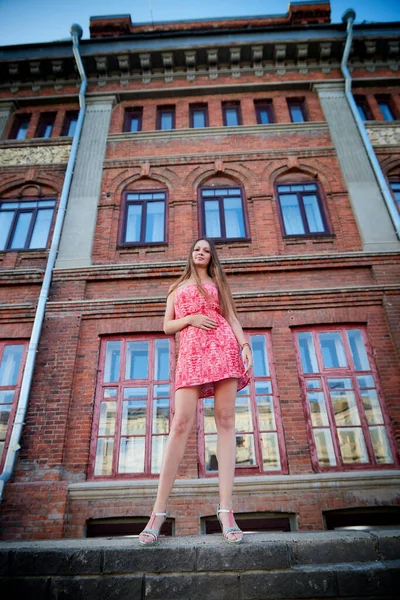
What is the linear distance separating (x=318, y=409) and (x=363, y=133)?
6500 millimetres

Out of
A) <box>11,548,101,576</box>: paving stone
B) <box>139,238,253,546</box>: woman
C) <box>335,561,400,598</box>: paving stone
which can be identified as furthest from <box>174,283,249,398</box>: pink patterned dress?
<box>335,561,400,598</box>: paving stone

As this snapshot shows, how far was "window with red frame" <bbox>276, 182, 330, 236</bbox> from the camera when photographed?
25.5 feet

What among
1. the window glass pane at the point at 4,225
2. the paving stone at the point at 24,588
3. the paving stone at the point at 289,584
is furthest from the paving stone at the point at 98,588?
the window glass pane at the point at 4,225

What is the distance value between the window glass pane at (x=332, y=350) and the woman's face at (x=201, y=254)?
4.03 metres

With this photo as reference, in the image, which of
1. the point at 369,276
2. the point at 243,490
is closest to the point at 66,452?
the point at 243,490

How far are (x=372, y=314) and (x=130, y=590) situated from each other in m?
5.99

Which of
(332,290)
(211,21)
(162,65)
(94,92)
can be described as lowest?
(332,290)

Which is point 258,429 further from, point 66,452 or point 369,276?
point 369,276

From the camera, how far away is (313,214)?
803 cm

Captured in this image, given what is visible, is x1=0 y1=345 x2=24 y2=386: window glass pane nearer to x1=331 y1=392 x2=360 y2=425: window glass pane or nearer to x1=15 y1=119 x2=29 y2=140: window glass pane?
x1=331 y1=392 x2=360 y2=425: window glass pane

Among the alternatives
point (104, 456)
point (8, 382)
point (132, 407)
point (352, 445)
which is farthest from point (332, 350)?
point (8, 382)

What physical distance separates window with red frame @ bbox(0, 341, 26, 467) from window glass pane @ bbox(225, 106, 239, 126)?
7.44 meters

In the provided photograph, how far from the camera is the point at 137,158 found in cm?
864

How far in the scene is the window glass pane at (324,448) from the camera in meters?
5.70
